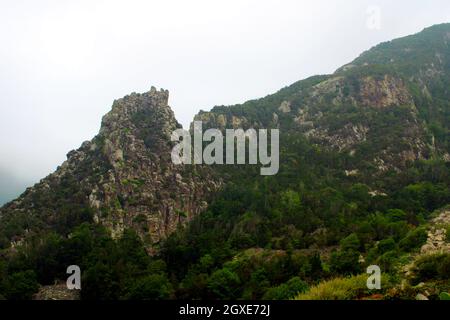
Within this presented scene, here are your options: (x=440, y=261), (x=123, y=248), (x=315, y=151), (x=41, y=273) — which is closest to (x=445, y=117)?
(x=315, y=151)

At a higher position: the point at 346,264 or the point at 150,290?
the point at 346,264

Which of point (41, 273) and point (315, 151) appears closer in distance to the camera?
point (41, 273)

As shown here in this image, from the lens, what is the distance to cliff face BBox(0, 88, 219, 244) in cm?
6247

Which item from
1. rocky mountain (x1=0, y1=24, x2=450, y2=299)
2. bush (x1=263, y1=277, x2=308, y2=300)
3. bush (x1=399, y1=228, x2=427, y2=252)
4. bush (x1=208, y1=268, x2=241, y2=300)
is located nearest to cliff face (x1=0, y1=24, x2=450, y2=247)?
rocky mountain (x1=0, y1=24, x2=450, y2=299)

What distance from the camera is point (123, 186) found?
68.1 m

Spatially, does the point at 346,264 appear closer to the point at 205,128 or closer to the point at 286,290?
the point at 286,290

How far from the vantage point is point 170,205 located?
68562 millimetres

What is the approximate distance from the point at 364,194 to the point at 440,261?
178 ft

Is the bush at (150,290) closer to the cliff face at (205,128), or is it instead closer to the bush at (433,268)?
the cliff face at (205,128)

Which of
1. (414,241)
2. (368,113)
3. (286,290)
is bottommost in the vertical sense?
(286,290)

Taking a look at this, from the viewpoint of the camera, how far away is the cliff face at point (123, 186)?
6247cm

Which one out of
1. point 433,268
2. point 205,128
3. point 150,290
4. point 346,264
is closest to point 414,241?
point 346,264

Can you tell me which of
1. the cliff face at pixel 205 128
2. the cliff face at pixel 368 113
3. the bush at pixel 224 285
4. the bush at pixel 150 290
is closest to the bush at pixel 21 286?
the bush at pixel 150 290

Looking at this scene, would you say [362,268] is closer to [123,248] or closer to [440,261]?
[440,261]
